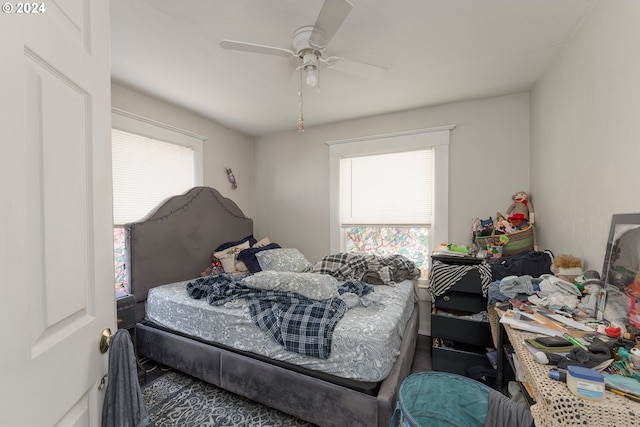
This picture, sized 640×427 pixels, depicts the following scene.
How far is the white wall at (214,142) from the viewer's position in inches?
104

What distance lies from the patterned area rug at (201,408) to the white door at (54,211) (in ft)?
4.16

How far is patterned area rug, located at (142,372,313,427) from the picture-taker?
1766 mm

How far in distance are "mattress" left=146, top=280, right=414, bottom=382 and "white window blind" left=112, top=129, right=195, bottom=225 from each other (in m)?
0.86

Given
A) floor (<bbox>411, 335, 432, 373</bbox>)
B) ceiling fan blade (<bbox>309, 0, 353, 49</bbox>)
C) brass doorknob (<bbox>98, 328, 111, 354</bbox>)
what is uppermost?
ceiling fan blade (<bbox>309, 0, 353, 49</bbox>)

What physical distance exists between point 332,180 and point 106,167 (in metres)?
2.87

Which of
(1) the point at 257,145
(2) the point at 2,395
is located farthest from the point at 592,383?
(1) the point at 257,145

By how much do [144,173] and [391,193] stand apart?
2.72 m

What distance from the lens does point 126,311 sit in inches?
86.0

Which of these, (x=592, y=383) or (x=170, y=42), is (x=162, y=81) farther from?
(x=592, y=383)

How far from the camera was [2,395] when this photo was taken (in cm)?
48

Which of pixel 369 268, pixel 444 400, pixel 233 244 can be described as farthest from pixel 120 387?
pixel 233 244

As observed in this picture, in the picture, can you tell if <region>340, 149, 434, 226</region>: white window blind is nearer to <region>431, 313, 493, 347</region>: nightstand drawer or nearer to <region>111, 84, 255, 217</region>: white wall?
<region>431, 313, 493, 347</region>: nightstand drawer

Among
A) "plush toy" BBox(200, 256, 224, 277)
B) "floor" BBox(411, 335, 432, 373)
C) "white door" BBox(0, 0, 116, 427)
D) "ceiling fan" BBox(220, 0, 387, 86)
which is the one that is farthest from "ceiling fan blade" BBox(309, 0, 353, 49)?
"floor" BBox(411, 335, 432, 373)

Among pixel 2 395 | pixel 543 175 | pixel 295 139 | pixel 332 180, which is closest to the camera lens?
pixel 2 395
